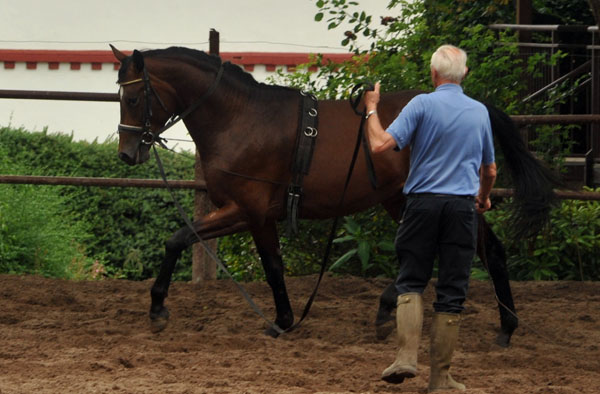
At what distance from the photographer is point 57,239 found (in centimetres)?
920

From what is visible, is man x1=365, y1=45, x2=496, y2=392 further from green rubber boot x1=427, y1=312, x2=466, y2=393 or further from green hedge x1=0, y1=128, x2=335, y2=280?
green hedge x1=0, y1=128, x2=335, y2=280

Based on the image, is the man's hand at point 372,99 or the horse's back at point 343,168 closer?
the man's hand at point 372,99

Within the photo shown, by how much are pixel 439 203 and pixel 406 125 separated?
356 mm

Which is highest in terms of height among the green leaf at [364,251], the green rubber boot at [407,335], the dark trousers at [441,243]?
the dark trousers at [441,243]

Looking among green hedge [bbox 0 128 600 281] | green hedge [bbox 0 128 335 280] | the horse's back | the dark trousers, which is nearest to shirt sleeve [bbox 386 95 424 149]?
the dark trousers

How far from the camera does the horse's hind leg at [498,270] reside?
6094mm

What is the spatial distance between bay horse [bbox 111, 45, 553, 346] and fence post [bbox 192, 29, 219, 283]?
1.64 meters

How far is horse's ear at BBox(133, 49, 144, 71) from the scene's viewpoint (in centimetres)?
596

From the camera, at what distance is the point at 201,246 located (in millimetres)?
7938

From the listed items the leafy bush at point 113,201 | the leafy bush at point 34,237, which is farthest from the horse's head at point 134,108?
the leafy bush at point 113,201

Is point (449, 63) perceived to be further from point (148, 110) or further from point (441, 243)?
point (148, 110)

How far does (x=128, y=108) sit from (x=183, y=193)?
184 inches

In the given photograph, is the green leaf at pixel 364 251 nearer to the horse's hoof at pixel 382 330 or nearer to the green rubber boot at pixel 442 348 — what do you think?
the horse's hoof at pixel 382 330

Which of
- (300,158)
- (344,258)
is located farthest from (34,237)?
(300,158)
